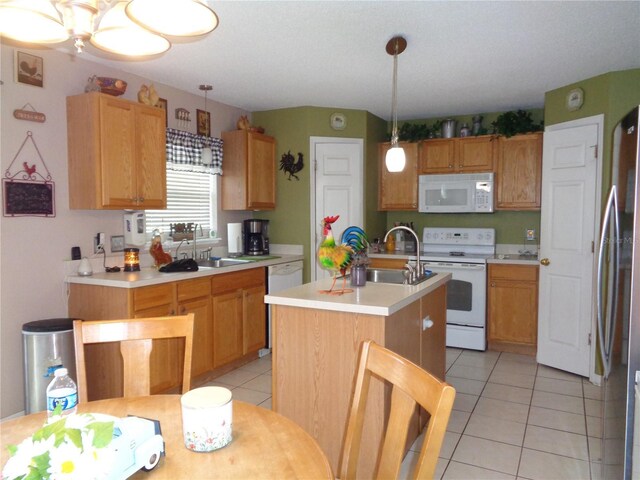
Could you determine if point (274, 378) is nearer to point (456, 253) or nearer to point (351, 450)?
point (351, 450)

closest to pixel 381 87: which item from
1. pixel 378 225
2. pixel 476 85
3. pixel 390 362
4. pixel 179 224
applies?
pixel 476 85

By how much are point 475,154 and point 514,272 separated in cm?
131

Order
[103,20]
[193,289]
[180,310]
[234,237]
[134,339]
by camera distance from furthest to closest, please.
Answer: [234,237], [193,289], [180,310], [134,339], [103,20]

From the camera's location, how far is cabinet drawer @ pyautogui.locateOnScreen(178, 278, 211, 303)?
127 inches

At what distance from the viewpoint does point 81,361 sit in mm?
1610

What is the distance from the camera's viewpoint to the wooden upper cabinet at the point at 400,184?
5043 millimetres

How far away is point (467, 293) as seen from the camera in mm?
4406

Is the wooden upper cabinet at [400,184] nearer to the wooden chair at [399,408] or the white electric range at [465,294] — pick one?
the white electric range at [465,294]

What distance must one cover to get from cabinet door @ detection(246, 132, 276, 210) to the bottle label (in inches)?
130

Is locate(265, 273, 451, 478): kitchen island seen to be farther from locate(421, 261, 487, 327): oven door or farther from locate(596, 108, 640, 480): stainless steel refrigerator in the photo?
locate(421, 261, 487, 327): oven door

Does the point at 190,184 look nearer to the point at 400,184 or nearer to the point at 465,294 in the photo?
the point at 400,184

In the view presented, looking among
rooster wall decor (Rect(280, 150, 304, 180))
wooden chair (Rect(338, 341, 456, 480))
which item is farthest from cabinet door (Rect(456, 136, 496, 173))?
wooden chair (Rect(338, 341, 456, 480))

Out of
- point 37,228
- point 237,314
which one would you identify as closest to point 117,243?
point 37,228

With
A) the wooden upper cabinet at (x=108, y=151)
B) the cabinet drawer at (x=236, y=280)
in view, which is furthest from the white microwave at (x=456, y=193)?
the wooden upper cabinet at (x=108, y=151)
